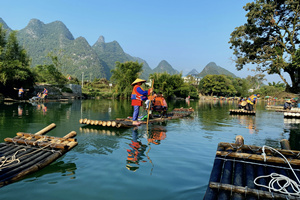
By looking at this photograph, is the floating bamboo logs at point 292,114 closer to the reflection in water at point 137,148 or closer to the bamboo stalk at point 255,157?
the reflection in water at point 137,148

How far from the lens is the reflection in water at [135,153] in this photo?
6.24 meters

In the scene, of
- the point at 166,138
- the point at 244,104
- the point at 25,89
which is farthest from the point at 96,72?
the point at 166,138

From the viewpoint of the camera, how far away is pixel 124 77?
5409cm

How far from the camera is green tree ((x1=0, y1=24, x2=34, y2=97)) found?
31.5 m

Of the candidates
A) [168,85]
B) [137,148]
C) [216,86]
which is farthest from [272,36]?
[216,86]

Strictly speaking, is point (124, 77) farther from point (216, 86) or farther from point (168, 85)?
point (216, 86)

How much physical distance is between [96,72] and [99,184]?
156586 mm

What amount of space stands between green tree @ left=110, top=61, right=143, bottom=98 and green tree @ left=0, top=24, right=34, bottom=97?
2124 centimetres

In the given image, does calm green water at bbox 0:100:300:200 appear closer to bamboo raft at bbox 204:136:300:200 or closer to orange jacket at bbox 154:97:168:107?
bamboo raft at bbox 204:136:300:200

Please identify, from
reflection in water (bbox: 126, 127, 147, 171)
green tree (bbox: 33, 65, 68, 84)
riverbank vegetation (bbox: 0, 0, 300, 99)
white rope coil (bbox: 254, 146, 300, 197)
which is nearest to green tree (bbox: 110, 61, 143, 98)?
riverbank vegetation (bbox: 0, 0, 300, 99)

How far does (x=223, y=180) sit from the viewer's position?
156 inches

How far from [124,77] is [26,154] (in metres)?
49.0

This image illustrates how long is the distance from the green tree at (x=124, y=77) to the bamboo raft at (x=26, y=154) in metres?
46.7

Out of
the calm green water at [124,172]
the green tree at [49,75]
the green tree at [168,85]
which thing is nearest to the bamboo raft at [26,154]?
the calm green water at [124,172]
